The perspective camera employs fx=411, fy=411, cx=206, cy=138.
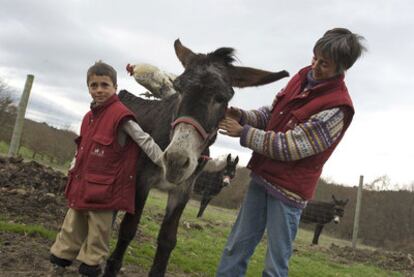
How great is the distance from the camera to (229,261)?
3.21 meters

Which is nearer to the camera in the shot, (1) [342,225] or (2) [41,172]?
(2) [41,172]

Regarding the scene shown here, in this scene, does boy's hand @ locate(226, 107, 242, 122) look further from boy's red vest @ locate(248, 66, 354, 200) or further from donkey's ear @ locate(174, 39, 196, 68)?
donkey's ear @ locate(174, 39, 196, 68)

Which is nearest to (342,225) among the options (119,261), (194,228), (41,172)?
(194,228)

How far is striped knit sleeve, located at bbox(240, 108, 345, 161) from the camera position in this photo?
2.66 metres

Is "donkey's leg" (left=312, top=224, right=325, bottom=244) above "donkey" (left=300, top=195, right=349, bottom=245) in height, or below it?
below

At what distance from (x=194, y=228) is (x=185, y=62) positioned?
306 inches

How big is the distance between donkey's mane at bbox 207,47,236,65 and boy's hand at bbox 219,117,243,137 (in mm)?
645

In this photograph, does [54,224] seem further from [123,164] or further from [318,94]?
[318,94]

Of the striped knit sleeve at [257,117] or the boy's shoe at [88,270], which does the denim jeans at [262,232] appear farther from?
the boy's shoe at [88,270]

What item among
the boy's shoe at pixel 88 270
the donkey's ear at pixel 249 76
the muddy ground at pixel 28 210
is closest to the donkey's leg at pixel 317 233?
the muddy ground at pixel 28 210

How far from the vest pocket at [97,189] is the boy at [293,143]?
1.01 metres

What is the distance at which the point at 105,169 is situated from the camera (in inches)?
126

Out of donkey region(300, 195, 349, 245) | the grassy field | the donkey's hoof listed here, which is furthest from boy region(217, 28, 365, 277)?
donkey region(300, 195, 349, 245)

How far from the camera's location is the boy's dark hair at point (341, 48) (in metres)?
2.67
